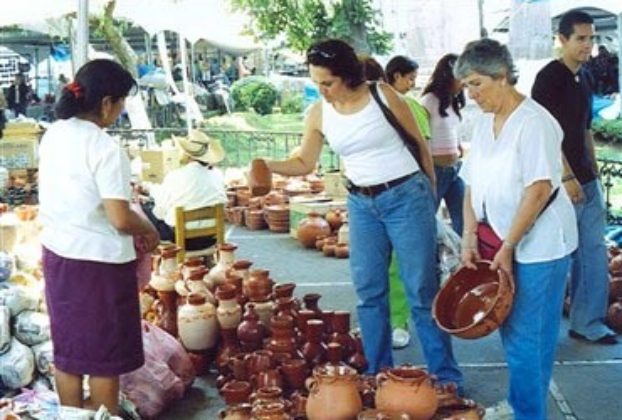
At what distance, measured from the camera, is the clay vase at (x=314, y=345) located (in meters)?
3.72

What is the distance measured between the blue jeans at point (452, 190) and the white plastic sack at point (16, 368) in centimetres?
213

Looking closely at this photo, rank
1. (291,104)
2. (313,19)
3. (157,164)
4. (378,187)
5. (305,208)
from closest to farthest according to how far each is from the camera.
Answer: (378,187) → (305,208) → (157,164) → (313,19) → (291,104)

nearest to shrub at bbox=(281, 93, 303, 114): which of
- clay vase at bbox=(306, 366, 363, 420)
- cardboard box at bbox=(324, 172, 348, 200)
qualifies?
cardboard box at bbox=(324, 172, 348, 200)

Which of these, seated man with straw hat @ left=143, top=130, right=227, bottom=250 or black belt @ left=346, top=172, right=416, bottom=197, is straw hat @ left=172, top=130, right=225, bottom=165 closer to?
seated man with straw hat @ left=143, top=130, right=227, bottom=250

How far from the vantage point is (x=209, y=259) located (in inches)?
202

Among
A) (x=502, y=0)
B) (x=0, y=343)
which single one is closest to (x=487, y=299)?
(x=0, y=343)

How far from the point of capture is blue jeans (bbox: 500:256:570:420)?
275cm

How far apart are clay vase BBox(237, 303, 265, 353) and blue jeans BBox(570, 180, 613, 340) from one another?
1.48 metres

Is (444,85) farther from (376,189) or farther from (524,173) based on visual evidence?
(524,173)

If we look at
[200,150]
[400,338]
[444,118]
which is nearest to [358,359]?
[400,338]

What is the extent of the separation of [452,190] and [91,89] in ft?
7.94

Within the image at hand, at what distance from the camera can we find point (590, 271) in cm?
423

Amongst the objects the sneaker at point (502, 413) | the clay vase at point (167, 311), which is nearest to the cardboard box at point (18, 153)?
the clay vase at point (167, 311)

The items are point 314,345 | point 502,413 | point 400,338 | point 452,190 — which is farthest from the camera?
point 452,190
